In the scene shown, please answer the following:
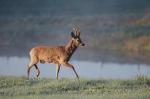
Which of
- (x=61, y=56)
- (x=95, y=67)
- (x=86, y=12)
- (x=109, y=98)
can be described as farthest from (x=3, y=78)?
(x=86, y=12)

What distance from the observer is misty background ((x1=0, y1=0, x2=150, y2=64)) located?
37.2m

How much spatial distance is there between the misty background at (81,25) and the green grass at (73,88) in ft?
39.5

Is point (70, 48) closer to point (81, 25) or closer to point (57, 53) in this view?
point (57, 53)

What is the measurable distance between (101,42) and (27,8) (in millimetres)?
8298

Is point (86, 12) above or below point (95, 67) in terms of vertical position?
above

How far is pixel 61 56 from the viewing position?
23.3 metres

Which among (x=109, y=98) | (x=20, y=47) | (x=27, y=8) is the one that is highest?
(x=27, y=8)

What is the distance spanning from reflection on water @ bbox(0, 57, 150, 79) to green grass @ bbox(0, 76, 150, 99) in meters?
4.08

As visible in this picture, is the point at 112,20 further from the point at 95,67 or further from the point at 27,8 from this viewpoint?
the point at 95,67

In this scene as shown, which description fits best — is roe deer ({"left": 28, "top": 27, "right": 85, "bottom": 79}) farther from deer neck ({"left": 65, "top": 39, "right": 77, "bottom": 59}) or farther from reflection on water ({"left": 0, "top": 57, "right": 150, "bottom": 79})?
reflection on water ({"left": 0, "top": 57, "right": 150, "bottom": 79})

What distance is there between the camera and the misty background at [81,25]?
37.2 metres

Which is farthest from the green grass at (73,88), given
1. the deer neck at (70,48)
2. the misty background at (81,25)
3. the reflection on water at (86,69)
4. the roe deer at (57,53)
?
the misty background at (81,25)

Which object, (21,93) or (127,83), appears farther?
(127,83)

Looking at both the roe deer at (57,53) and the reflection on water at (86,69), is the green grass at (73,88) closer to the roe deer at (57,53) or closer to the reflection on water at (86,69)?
the roe deer at (57,53)
